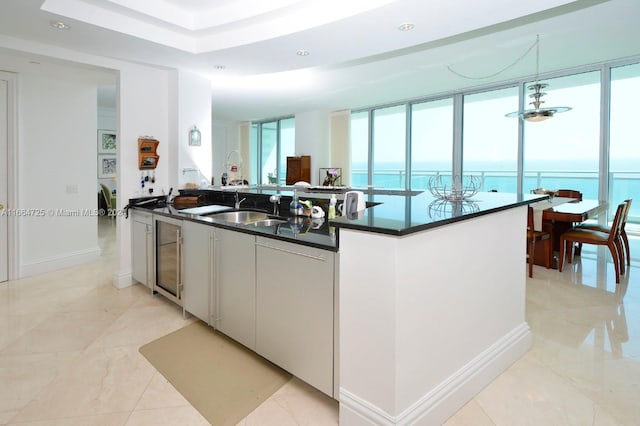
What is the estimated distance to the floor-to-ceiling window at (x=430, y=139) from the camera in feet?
22.7

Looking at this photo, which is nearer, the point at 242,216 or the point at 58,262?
the point at 242,216

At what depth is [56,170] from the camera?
4531 millimetres

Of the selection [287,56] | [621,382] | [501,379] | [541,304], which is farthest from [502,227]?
[287,56]

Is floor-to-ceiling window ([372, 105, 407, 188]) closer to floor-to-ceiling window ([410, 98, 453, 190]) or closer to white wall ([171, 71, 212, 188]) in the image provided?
floor-to-ceiling window ([410, 98, 453, 190])

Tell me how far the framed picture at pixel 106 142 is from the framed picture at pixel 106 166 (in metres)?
0.14

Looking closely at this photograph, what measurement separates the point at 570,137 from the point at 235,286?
5.71m

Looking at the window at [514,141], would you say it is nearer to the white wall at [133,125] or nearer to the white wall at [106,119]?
the white wall at [133,125]

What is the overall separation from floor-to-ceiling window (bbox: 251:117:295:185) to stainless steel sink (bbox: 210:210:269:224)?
6469 millimetres

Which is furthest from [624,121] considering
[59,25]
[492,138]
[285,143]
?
[285,143]

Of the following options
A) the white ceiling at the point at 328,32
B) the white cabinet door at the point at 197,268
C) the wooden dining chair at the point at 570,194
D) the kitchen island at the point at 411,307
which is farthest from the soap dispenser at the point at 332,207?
the wooden dining chair at the point at 570,194

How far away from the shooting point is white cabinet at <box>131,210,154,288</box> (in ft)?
11.4

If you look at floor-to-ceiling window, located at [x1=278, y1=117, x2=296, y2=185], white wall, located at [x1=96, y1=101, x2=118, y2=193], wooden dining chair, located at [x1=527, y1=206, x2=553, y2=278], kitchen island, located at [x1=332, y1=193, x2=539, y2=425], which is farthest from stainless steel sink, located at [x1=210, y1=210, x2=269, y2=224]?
white wall, located at [x1=96, y1=101, x2=118, y2=193]

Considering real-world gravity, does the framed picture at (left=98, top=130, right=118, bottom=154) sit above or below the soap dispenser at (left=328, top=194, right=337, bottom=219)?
above

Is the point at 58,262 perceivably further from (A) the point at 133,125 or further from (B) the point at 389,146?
(B) the point at 389,146
